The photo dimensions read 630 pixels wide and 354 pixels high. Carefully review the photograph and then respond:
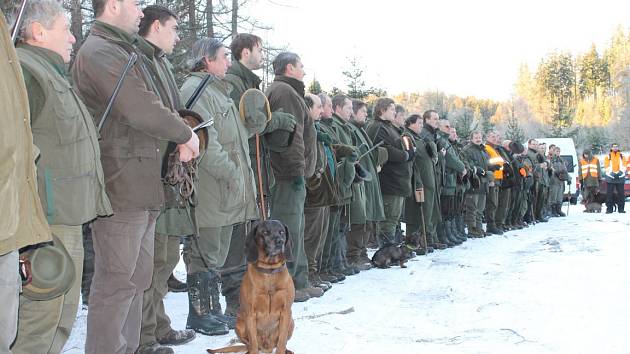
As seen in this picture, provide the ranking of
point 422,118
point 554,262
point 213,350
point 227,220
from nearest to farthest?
point 213,350 < point 227,220 < point 554,262 < point 422,118

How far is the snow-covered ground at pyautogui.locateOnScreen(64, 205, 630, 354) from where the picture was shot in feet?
15.4

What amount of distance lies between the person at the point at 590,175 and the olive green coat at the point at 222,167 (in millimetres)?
16978

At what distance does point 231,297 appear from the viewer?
5488 millimetres

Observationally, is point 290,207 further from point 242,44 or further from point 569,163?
point 569,163

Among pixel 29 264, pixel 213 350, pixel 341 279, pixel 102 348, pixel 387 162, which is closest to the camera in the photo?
pixel 29 264

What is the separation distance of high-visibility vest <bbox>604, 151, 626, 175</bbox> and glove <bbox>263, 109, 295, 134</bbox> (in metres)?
15.6

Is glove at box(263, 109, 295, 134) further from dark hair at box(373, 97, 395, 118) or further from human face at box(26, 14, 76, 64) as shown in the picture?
dark hair at box(373, 97, 395, 118)

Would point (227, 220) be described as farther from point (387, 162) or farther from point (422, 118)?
point (422, 118)

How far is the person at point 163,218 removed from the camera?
A: 4043mm

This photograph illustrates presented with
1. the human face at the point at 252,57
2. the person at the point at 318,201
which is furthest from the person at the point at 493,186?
the human face at the point at 252,57

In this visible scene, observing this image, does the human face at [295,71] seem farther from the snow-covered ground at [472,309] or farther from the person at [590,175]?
the person at [590,175]

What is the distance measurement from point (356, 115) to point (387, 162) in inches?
33.6

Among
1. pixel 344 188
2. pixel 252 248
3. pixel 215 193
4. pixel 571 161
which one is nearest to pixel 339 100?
pixel 344 188

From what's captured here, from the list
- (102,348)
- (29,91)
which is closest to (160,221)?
(102,348)
